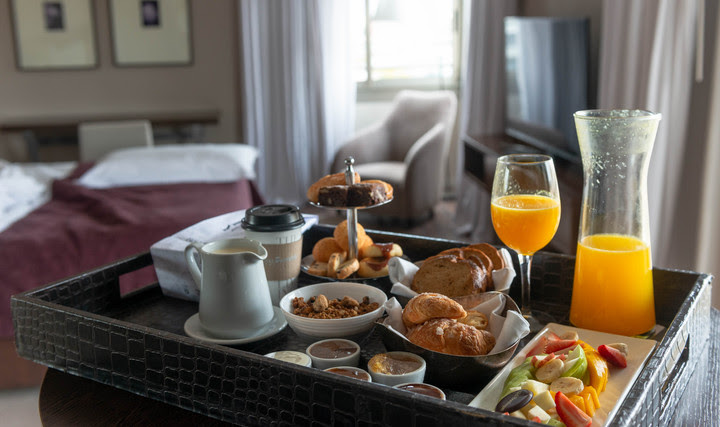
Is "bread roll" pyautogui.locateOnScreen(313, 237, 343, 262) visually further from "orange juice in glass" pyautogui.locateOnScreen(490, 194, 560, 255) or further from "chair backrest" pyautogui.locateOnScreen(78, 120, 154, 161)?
"chair backrest" pyautogui.locateOnScreen(78, 120, 154, 161)

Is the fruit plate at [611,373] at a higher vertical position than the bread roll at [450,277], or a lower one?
lower

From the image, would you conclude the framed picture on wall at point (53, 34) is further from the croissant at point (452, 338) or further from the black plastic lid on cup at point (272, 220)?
the croissant at point (452, 338)

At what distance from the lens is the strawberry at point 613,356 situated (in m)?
0.86

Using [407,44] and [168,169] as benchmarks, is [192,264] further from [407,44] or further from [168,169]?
[407,44]

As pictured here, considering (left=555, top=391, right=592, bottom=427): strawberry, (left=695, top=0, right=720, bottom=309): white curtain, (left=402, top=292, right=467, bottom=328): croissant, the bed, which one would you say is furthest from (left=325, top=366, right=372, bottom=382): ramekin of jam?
(left=695, top=0, right=720, bottom=309): white curtain

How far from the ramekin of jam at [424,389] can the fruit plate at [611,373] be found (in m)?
0.04

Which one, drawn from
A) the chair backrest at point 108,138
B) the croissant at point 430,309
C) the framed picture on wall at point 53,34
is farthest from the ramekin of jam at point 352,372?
the framed picture on wall at point 53,34

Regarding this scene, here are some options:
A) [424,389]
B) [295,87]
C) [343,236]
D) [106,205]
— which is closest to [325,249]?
[343,236]

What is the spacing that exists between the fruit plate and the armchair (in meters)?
2.83

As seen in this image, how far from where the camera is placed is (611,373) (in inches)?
33.7

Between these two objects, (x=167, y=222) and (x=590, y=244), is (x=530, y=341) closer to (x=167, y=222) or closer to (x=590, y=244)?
(x=590, y=244)

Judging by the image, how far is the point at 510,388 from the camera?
0.79 meters

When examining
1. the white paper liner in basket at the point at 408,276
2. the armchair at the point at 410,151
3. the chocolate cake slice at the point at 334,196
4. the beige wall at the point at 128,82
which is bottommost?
the armchair at the point at 410,151

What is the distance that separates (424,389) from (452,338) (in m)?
0.09
